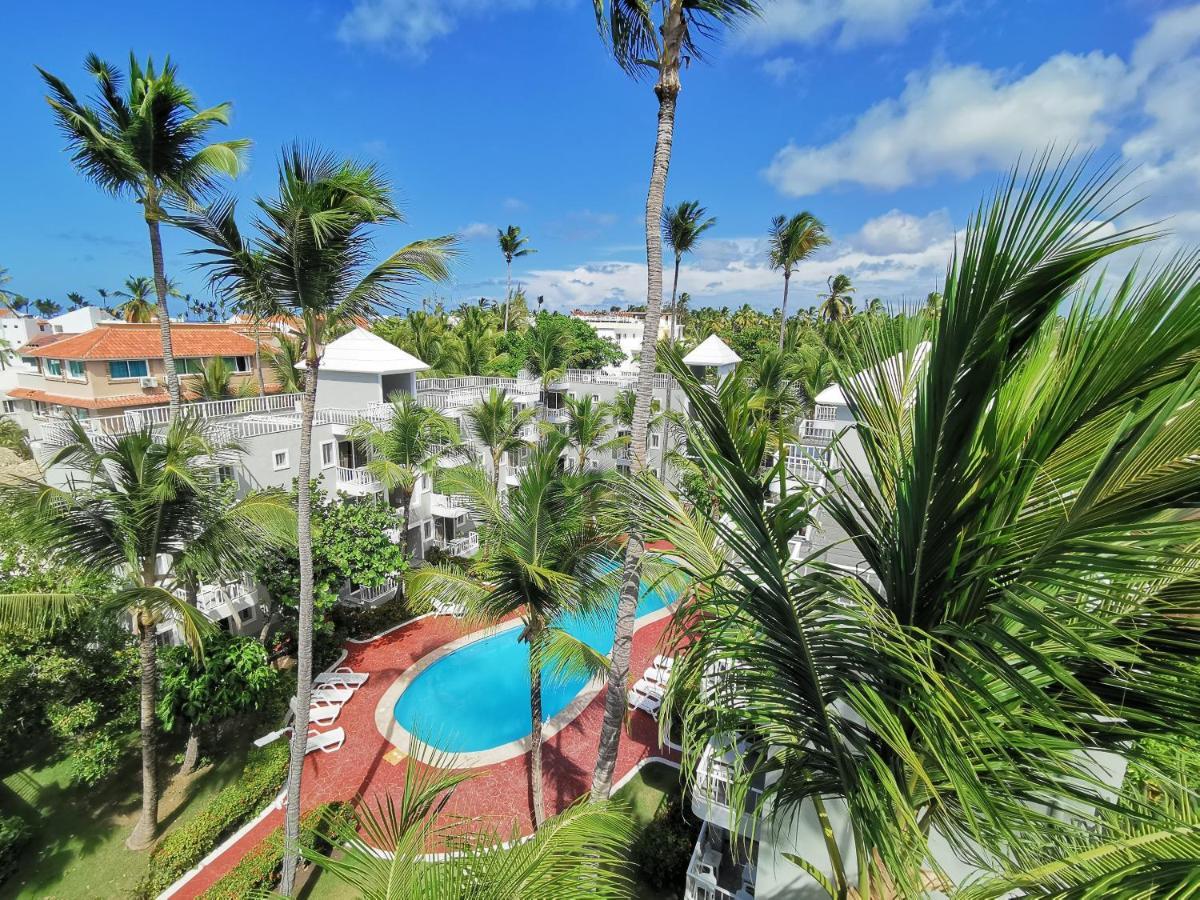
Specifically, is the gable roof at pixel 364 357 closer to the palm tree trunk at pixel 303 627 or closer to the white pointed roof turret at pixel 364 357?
the white pointed roof turret at pixel 364 357

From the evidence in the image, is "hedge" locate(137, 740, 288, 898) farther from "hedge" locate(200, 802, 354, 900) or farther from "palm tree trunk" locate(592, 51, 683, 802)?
"palm tree trunk" locate(592, 51, 683, 802)

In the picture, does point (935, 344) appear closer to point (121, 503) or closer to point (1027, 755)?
point (1027, 755)

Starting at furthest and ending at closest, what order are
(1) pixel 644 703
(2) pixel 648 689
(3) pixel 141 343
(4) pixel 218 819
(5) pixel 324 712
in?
(3) pixel 141 343 < (2) pixel 648 689 < (1) pixel 644 703 < (5) pixel 324 712 < (4) pixel 218 819

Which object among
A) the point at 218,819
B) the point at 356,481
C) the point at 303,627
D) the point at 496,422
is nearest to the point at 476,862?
the point at 303,627

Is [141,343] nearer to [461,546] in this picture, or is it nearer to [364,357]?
[364,357]

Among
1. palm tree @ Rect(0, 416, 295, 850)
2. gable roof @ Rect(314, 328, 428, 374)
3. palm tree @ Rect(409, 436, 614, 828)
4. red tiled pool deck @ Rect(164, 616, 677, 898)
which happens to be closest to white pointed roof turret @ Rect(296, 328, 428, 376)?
gable roof @ Rect(314, 328, 428, 374)
